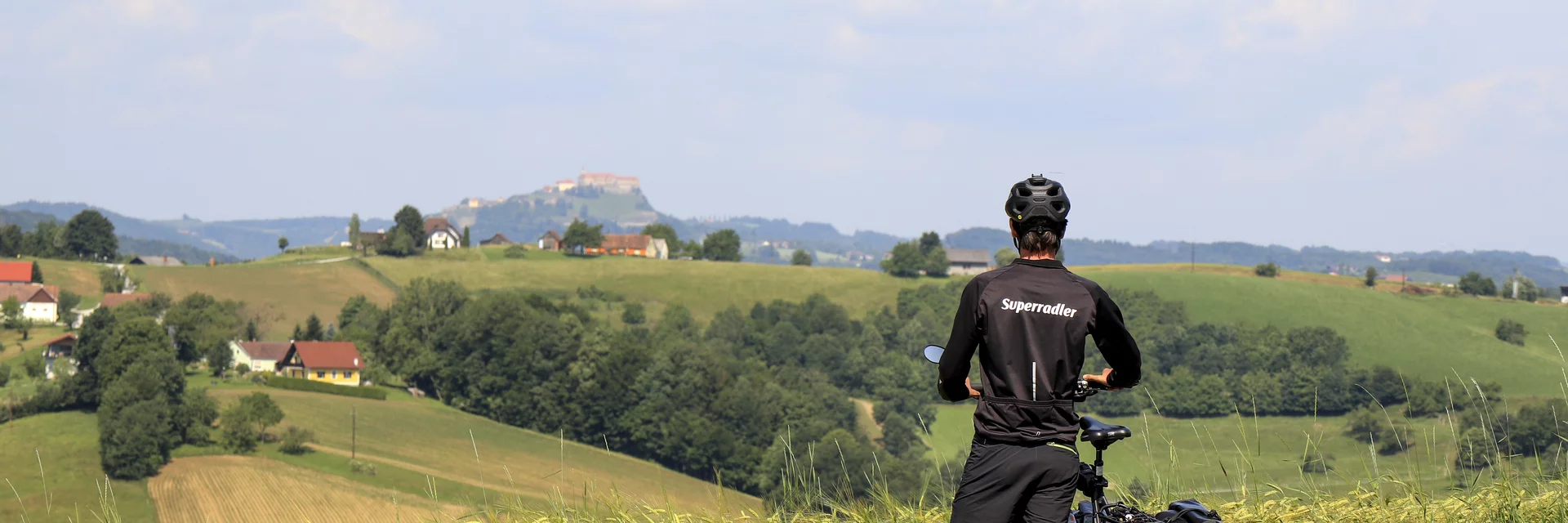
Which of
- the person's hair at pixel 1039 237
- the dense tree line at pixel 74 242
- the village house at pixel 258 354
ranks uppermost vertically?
the person's hair at pixel 1039 237

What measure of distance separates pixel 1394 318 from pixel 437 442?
8826 centimetres

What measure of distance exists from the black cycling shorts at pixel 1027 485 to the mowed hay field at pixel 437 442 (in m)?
46.9

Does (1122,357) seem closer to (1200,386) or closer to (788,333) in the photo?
(1200,386)

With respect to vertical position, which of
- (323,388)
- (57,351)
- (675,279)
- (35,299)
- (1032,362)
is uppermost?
(1032,362)

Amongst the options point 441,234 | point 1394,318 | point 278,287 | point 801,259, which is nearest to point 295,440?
point 278,287

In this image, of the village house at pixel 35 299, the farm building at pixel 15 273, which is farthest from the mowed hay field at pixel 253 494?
the farm building at pixel 15 273

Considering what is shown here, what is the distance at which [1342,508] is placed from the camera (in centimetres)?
653

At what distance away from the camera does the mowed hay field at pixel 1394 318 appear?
85.8 meters

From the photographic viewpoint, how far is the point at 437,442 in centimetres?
6938

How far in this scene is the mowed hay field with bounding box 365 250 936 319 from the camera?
130625 millimetres

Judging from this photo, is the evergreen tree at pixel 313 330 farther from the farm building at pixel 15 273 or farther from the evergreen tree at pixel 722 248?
the evergreen tree at pixel 722 248

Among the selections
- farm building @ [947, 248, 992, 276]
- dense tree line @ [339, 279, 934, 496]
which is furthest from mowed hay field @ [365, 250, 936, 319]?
farm building @ [947, 248, 992, 276]

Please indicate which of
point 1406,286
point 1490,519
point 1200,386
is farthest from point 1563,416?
point 1406,286

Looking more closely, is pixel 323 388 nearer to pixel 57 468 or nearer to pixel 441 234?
pixel 57 468
